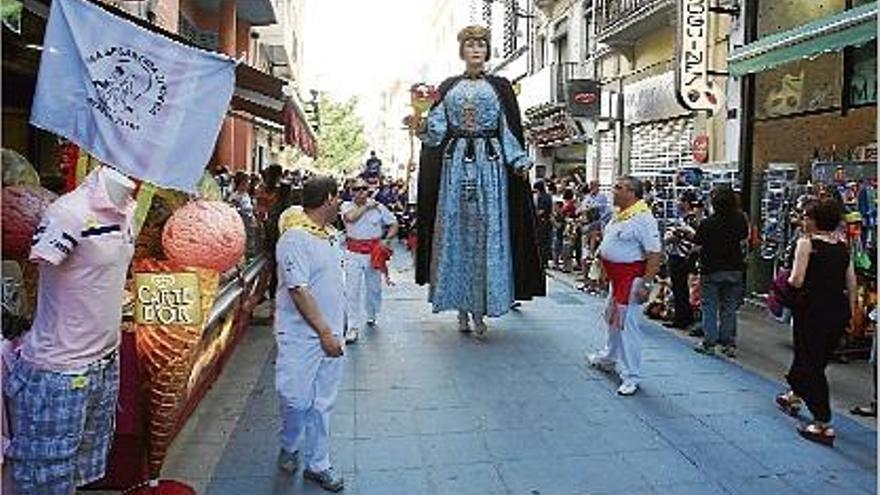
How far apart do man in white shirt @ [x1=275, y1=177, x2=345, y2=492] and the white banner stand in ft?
2.45

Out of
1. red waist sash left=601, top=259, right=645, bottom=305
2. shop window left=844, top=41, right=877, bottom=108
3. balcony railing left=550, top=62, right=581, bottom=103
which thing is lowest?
red waist sash left=601, top=259, right=645, bottom=305

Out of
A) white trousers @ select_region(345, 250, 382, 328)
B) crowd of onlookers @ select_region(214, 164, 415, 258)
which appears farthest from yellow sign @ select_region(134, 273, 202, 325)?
crowd of onlookers @ select_region(214, 164, 415, 258)

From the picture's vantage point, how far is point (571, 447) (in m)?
4.94

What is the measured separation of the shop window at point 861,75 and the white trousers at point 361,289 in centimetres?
569

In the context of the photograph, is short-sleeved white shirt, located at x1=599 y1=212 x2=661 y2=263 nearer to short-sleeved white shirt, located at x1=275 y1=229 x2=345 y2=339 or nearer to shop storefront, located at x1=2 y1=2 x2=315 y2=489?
short-sleeved white shirt, located at x1=275 y1=229 x2=345 y2=339

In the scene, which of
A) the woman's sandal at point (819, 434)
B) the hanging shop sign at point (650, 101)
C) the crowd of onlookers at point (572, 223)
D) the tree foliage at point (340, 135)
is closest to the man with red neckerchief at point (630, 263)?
the woman's sandal at point (819, 434)

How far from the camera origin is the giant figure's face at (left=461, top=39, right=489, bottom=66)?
806 centimetres

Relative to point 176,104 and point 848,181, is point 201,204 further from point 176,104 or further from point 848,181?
point 848,181

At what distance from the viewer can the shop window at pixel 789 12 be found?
1034 cm

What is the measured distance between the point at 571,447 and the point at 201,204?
2.48 metres

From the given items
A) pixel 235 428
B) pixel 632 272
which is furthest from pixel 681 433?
pixel 235 428

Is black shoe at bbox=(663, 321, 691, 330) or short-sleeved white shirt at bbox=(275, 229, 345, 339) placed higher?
short-sleeved white shirt at bbox=(275, 229, 345, 339)

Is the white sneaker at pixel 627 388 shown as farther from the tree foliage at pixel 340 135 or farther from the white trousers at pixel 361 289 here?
the tree foliage at pixel 340 135

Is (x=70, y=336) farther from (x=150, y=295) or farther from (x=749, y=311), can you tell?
(x=749, y=311)
